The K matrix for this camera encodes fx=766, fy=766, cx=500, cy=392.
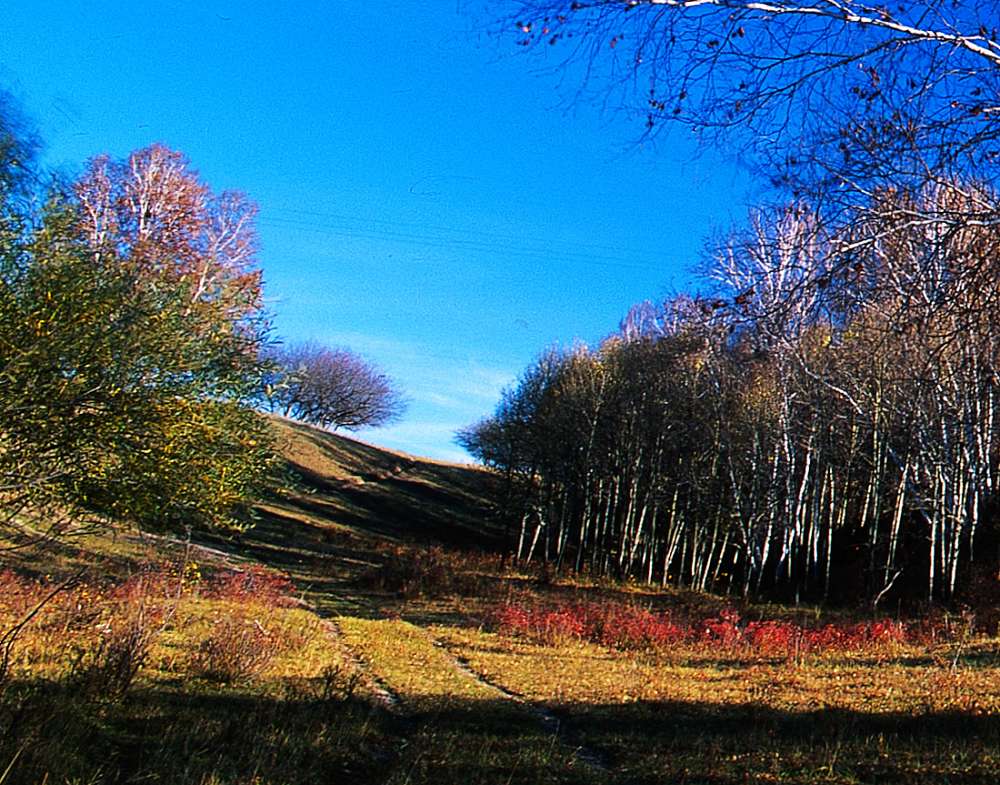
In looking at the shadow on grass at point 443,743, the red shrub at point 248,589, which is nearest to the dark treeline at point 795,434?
the shadow on grass at point 443,743

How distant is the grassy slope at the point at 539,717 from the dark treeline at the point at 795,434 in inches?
157

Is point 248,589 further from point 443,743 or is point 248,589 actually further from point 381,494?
point 381,494

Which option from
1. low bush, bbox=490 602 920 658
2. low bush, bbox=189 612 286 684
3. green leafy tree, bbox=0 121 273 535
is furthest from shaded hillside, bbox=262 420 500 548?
low bush, bbox=189 612 286 684

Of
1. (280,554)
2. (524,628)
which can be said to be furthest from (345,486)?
(524,628)

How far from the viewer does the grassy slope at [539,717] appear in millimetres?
6059

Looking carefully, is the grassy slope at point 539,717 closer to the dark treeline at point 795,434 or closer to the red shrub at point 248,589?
the red shrub at point 248,589

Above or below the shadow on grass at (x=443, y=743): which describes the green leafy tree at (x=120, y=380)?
above

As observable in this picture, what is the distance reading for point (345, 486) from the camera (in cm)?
5253

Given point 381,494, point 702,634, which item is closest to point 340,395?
point 381,494

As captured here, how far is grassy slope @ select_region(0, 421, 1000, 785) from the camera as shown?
606 centimetres

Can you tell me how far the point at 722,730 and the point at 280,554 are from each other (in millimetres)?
26098

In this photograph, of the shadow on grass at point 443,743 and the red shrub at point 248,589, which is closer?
the shadow on grass at point 443,743

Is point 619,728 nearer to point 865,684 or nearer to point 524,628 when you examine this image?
point 865,684

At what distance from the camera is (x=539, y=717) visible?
364 inches
